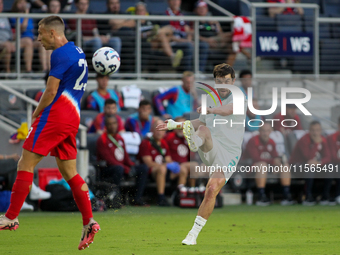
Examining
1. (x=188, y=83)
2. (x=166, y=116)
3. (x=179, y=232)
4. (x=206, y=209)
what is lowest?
(x=179, y=232)

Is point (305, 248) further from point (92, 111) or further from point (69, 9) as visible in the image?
point (69, 9)

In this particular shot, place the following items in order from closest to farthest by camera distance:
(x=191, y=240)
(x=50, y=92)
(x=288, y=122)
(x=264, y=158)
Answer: (x=50, y=92)
(x=191, y=240)
(x=264, y=158)
(x=288, y=122)

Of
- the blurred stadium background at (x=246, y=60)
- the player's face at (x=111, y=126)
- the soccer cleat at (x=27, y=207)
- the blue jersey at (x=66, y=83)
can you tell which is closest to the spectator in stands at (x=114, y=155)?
the player's face at (x=111, y=126)

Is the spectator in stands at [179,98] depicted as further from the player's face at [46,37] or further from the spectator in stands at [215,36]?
the player's face at [46,37]

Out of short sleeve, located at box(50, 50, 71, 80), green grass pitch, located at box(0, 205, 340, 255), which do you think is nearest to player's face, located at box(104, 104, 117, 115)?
green grass pitch, located at box(0, 205, 340, 255)

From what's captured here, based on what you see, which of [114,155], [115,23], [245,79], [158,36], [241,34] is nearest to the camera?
[114,155]

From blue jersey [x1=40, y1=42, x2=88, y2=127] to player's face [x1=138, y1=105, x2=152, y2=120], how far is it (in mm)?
6325

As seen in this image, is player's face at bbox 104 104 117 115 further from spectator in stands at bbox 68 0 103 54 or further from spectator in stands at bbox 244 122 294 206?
spectator in stands at bbox 244 122 294 206


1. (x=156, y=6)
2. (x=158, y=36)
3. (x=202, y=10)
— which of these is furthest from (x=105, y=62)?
(x=156, y=6)

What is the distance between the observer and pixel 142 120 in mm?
13156

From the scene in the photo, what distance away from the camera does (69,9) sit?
14.9 metres

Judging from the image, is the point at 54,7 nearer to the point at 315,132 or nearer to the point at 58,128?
the point at 315,132

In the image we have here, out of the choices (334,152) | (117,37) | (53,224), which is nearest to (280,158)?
(334,152)

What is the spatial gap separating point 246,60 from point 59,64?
10.4 meters
